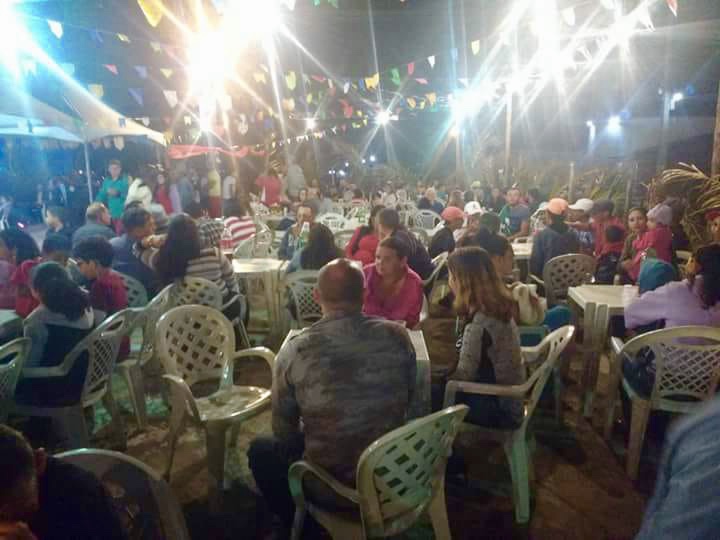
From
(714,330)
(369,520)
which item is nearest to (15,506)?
(369,520)

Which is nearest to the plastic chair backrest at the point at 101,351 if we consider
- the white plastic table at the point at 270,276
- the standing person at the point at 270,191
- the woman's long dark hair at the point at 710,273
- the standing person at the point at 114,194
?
the white plastic table at the point at 270,276

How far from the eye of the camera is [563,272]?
15.7 feet

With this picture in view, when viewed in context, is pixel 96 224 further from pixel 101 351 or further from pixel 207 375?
pixel 207 375

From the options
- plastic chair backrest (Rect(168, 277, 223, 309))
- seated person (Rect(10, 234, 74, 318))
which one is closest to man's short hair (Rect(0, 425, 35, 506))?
seated person (Rect(10, 234, 74, 318))

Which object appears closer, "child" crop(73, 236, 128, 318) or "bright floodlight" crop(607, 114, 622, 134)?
"child" crop(73, 236, 128, 318)

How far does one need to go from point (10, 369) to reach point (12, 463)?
1.53 meters

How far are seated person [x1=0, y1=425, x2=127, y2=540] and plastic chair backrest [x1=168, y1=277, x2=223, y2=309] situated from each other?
8.72 ft

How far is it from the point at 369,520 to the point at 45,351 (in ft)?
6.71

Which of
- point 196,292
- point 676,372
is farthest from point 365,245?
point 676,372

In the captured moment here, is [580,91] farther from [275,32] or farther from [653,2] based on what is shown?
[275,32]

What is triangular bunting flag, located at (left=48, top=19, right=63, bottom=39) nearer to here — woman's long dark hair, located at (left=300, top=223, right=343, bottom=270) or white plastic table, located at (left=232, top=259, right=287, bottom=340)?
white plastic table, located at (left=232, top=259, right=287, bottom=340)

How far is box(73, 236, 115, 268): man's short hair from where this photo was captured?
3.34 metres

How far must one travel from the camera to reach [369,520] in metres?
1.77

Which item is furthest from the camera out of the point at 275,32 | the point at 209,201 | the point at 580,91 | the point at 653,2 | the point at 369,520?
the point at 580,91
